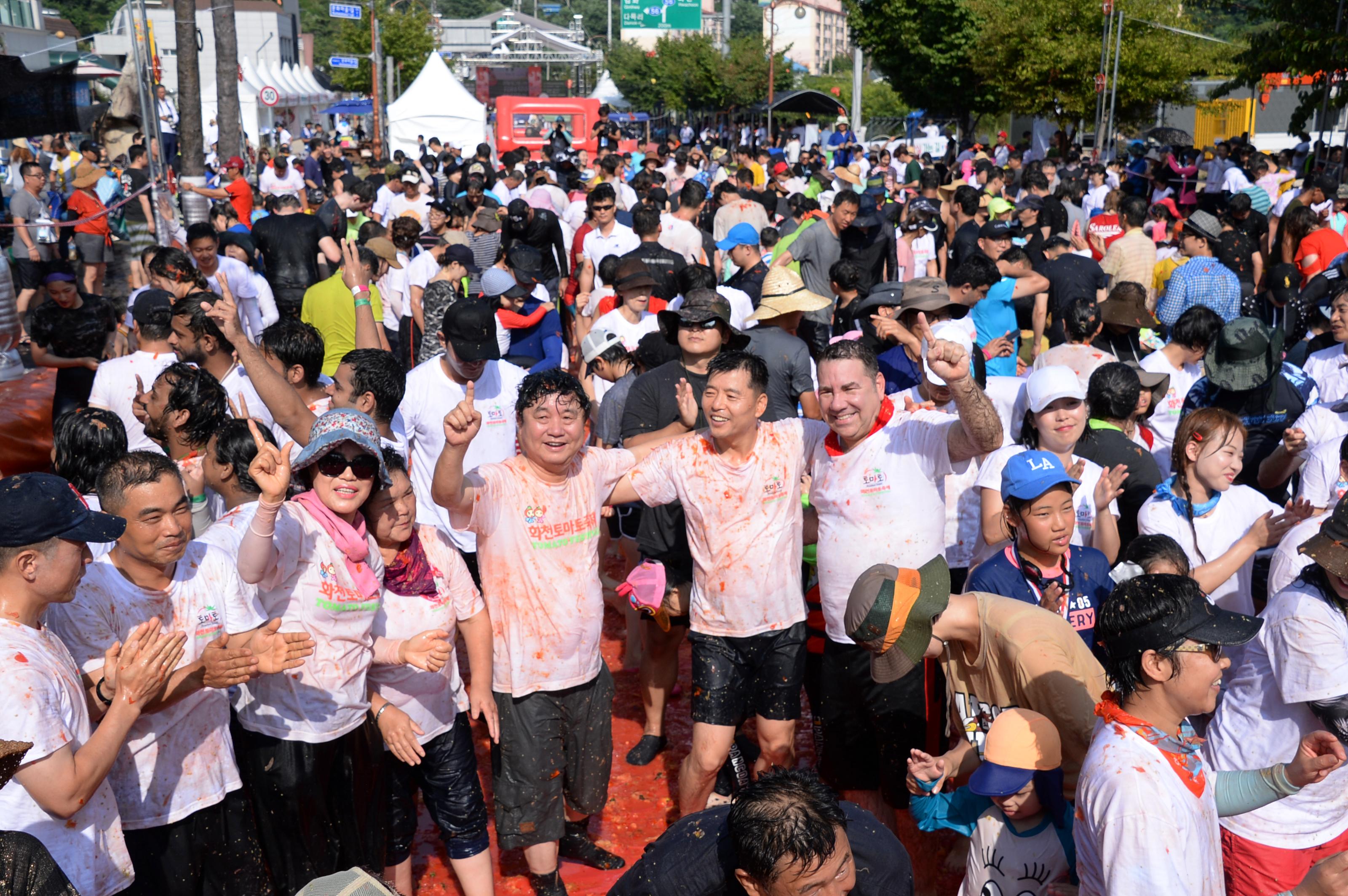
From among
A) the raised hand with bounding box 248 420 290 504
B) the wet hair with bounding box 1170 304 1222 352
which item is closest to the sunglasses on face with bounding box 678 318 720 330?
the raised hand with bounding box 248 420 290 504

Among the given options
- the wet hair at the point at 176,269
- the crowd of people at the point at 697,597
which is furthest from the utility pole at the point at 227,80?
the crowd of people at the point at 697,597

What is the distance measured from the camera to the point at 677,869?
2.56 m

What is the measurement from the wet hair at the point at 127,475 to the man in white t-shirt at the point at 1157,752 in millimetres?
2589

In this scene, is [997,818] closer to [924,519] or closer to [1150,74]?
[924,519]

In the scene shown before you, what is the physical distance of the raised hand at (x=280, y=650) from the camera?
312cm

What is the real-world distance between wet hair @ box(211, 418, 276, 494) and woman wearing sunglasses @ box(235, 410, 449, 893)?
48 cm

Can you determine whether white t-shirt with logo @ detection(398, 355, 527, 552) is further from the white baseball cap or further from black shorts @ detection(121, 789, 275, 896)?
the white baseball cap

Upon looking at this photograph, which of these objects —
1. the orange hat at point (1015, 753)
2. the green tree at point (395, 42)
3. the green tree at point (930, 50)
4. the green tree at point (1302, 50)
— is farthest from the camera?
the green tree at point (395, 42)

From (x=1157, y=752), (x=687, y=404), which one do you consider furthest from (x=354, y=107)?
(x=1157, y=752)

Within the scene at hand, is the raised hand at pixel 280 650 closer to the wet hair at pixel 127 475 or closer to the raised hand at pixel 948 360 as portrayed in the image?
the wet hair at pixel 127 475

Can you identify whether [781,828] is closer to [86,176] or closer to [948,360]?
[948,360]

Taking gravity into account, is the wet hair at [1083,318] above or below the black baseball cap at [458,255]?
below

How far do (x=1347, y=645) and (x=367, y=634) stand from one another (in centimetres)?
291

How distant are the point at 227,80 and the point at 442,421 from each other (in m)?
17.7
